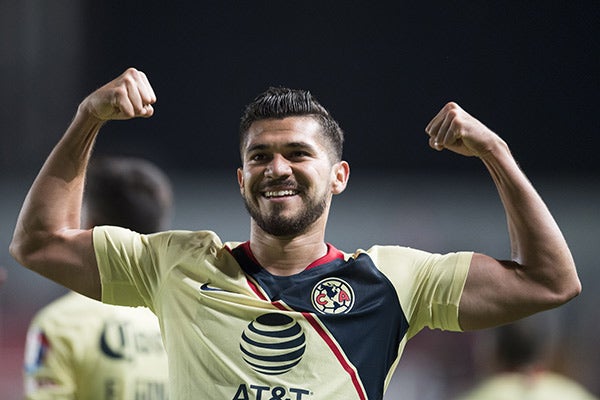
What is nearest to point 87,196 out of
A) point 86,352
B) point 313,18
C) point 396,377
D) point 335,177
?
point 86,352

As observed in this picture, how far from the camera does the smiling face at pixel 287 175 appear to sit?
2.88m

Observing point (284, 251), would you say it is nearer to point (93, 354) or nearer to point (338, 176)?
point (338, 176)

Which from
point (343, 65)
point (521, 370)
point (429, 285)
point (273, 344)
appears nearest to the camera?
point (273, 344)

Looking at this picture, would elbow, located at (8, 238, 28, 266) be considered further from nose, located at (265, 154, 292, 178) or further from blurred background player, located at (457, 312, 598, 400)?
blurred background player, located at (457, 312, 598, 400)

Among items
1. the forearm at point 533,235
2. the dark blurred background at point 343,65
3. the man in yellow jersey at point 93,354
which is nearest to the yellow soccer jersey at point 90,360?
the man in yellow jersey at point 93,354

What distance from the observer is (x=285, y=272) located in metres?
2.96

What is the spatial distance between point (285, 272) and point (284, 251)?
0.06m

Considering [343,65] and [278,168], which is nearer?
[278,168]

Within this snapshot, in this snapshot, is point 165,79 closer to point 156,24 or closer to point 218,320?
point 156,24

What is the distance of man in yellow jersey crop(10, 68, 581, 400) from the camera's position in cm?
278

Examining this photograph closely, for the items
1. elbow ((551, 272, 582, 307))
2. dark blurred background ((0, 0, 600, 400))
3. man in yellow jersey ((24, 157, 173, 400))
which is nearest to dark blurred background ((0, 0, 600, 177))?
dark blurred background ((0, 0, 600, 400))

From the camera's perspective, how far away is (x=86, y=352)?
11.2ft

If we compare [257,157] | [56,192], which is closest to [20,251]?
[56,192]

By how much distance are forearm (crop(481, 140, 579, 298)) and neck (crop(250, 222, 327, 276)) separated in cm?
58
